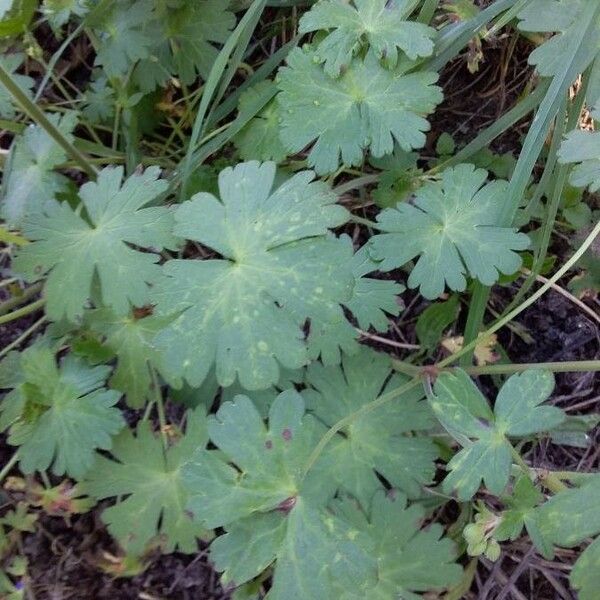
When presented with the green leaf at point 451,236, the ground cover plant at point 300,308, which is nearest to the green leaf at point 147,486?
the ground cover plant at point 300,308

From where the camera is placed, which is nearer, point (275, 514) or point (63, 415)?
point (275, 514)

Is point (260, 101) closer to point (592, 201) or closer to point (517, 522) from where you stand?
point (592, 201)

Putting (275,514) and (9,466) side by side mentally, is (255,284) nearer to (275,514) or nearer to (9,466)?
(275,514)

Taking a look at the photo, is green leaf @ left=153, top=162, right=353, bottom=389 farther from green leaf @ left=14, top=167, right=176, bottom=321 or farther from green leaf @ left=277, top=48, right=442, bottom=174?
green leaf @ left=277, top=48, right=442, bottom=174

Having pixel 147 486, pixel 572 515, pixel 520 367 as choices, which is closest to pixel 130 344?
pixel 147 486

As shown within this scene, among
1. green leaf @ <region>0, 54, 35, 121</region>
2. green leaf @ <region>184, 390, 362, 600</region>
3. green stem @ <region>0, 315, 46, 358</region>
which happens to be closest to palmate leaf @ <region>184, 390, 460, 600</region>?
green leaf @ <region>184, 390, 362, 600</region>
